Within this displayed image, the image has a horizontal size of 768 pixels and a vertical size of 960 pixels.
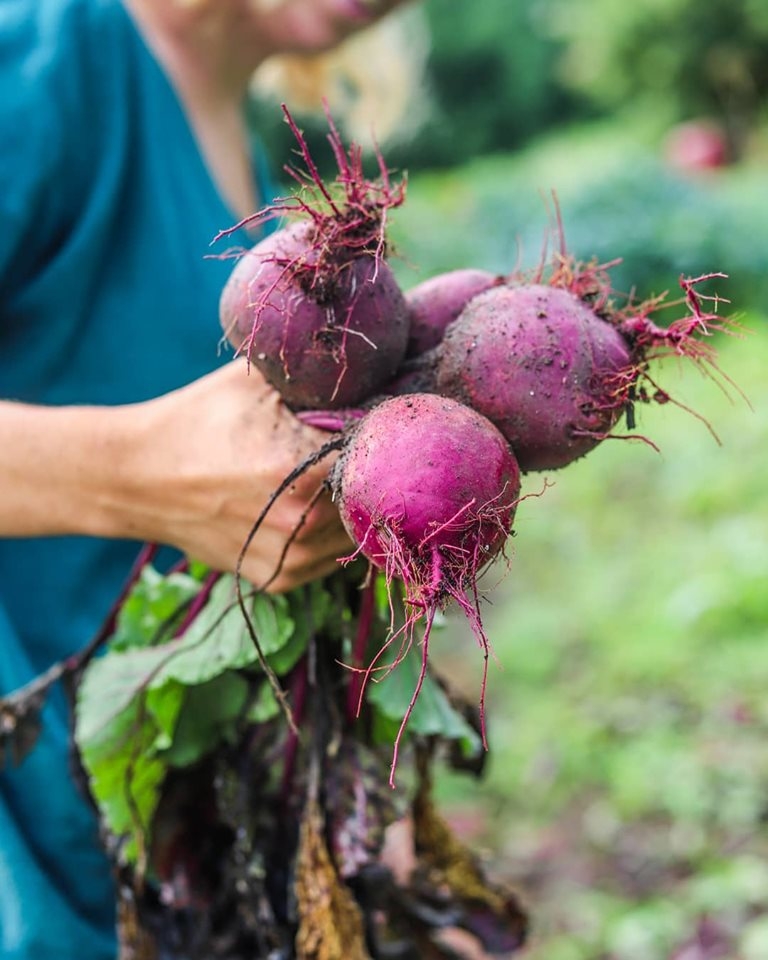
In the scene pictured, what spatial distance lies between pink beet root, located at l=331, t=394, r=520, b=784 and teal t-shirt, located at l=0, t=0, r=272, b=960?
0.74 m

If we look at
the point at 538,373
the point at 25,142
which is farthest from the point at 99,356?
the point at 538,373

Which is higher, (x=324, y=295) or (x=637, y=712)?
(x=324, y=295)

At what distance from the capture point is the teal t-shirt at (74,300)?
4.55 ft

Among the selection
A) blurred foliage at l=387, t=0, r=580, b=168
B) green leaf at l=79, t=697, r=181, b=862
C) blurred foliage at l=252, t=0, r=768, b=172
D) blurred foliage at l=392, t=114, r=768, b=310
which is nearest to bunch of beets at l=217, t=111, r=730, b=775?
green leaf at l=79, t=697, r=181, b=862

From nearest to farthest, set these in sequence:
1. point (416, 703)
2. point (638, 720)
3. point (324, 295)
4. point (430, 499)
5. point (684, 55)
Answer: point (430, 499), point (324, 295), point (416, 703), point (638, 720), point (684, 55)

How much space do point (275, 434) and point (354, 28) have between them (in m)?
1.11

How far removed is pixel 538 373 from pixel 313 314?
9.8 inches

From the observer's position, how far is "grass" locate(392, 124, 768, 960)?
2.39 m

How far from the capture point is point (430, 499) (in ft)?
2.98

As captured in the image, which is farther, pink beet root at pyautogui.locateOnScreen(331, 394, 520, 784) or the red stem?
the red stem

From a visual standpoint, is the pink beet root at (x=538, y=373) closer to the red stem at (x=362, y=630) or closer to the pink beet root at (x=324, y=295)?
the pink beet root at (x=324, y=295)

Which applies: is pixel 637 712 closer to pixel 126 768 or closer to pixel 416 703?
pixel 416 703

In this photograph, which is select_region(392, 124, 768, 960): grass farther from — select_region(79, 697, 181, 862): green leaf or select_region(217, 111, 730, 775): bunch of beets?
select_region(79, 697, 181, 862): green leaf

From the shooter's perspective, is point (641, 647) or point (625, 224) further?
point (625, 224)
